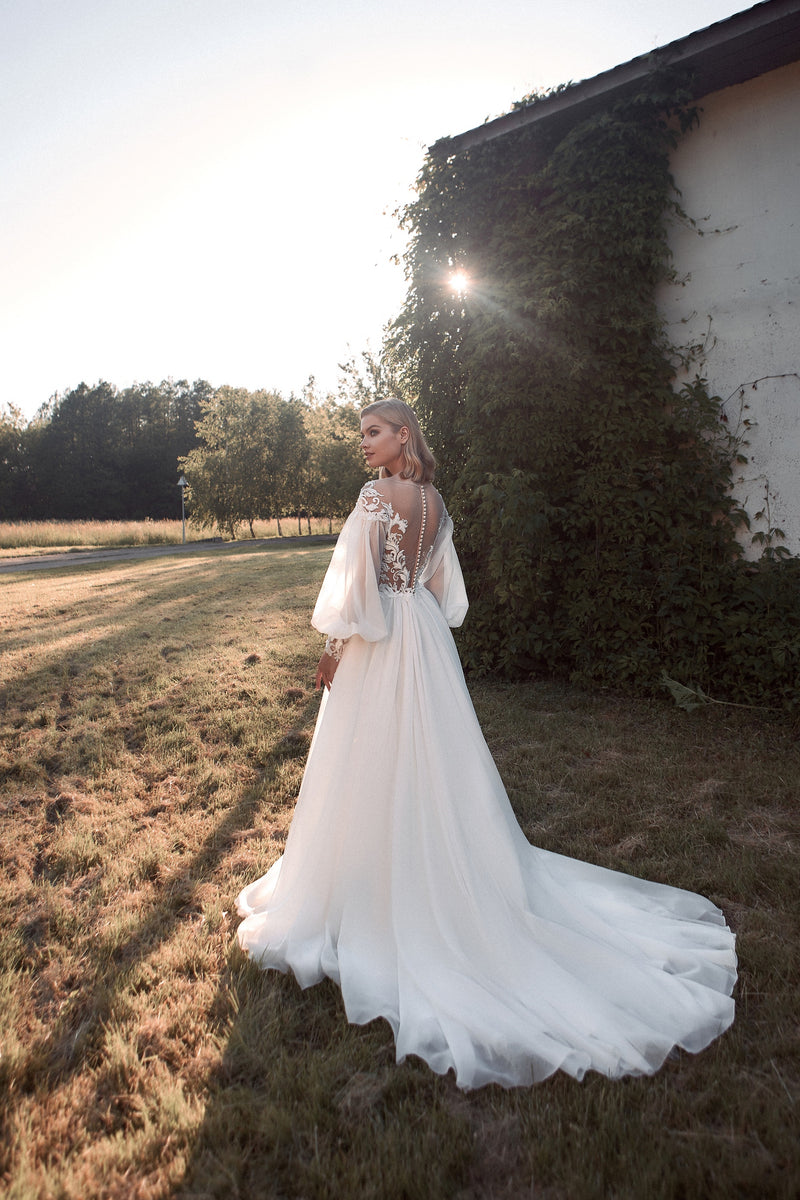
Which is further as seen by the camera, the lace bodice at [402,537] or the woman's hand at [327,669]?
the woman's hand at [327,669]

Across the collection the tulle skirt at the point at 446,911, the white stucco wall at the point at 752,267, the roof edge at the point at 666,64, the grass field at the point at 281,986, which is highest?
the roof edge at the point at 666,64

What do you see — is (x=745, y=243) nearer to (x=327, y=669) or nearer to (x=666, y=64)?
(x=666, y=64)

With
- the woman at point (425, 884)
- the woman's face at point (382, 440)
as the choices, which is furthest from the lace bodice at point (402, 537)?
the woman's face at point (382, 440)

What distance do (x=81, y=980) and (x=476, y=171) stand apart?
6.72 metres

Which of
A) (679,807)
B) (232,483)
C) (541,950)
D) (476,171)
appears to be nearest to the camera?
(541,950)

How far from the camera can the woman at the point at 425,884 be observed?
A: 2260mm

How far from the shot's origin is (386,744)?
2.71 meters

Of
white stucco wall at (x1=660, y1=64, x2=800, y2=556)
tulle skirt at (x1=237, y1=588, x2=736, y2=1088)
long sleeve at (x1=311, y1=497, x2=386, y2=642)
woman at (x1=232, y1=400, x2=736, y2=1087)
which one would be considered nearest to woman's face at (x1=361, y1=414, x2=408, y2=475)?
woman at (x1=232, y1=400, x2=736, y2=1087)

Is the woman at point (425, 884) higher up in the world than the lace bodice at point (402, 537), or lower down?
lower down

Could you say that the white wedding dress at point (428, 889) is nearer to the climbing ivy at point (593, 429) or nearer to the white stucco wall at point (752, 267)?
the climbing ivy at point (593, 429)

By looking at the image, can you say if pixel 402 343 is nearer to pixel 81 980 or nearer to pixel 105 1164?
pixel 81 980

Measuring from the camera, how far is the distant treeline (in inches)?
1221

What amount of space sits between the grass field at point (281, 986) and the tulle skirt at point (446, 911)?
111mm

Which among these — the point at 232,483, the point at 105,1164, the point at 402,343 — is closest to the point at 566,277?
the point at 402,343
